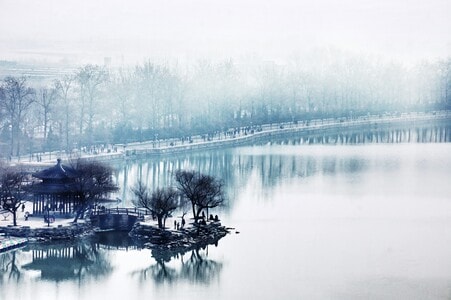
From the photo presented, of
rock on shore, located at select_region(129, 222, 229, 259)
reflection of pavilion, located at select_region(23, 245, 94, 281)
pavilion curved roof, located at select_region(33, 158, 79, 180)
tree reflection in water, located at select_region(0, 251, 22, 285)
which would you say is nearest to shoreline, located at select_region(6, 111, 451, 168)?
pavilion curved roof, located at select_region(33, 158, 79, 180)

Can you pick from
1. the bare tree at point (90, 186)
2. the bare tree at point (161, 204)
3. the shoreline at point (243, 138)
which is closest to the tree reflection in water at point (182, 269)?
the bare tree at point (161, 204)

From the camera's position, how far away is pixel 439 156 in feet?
133

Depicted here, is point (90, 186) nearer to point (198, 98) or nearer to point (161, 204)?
point (161, 204)

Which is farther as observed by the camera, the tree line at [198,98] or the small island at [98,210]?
the tree line at [198,98]

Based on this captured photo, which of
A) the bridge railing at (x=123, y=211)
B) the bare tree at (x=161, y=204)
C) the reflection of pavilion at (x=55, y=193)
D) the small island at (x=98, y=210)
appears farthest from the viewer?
the reflection of pavilion at (x=55, y=193)

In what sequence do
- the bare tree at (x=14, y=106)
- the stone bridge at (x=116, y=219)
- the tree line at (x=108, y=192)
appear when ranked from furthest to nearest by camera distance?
the bare tree at (x=14, y=106), the stone bridge at (x=116, y=219), the tree line at (x=108, y=192)

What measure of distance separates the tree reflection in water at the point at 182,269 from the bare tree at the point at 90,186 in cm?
302

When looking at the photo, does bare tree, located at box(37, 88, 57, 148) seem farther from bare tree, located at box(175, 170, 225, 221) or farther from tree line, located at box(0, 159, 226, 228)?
bare tree, located at box(175, 170, 225, 221)

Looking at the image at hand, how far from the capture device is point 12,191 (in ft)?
86.9

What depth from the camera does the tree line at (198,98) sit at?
138 ft

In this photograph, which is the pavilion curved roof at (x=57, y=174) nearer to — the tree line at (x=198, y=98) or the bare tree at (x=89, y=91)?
the tree line at (x=198, y=98)

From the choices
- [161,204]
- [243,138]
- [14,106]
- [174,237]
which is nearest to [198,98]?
[243,138]

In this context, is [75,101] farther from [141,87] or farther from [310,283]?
→ [310,283]

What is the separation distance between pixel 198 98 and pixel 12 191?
2473cm
